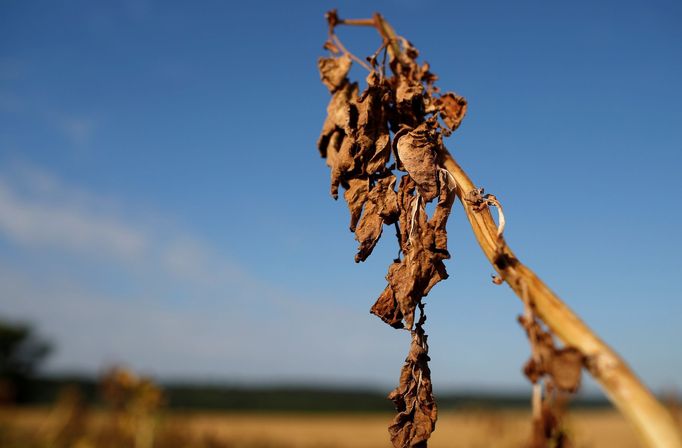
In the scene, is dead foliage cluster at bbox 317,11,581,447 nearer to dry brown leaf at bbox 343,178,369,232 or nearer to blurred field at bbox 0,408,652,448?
dry brown leaf at bbox 343,178,369,232

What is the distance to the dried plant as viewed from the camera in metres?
0.96

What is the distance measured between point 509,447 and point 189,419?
7797 mm

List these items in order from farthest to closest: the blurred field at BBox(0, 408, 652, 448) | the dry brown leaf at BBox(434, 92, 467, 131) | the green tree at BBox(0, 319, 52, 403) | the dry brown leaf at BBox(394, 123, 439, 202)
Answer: the green tree at BBox(0, 319, 52, 403) < the blurred field at BBox(0, 408, 652, 448) < the dry brown leaf at BBox(434, 92, 467, 131) < the dry brown leaf at BBox(394, 123, 439, 202)

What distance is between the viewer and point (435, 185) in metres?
1.30

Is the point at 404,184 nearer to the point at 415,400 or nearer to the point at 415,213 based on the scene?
the point at 415,213

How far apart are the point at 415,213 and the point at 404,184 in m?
0.09

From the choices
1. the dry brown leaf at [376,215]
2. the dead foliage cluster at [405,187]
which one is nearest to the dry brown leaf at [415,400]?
the dead foliage cluster at [405,187]

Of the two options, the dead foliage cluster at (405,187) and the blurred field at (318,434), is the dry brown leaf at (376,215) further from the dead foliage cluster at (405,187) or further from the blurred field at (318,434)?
the blurred field at (318,434)

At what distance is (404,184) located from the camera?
1.41 m

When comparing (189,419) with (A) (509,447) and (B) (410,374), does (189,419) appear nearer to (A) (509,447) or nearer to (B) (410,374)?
(A) (509,447)

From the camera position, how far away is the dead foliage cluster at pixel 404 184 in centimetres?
132

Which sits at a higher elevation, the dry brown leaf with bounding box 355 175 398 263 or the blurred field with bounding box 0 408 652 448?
the dry brown leaf with bounding box 355 175 398 263

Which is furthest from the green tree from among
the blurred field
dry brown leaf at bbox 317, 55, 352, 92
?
dry brown leaf at bbox 317, 55, 352, 92

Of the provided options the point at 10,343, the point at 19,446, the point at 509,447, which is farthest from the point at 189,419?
the point at 10,343
